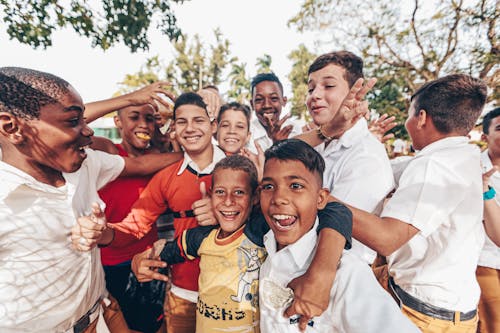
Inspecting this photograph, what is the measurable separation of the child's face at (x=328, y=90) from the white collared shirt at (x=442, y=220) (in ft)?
2.25

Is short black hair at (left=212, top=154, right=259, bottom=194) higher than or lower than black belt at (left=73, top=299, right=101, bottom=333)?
higher

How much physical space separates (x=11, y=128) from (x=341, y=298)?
1839mm

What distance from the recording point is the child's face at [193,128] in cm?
233

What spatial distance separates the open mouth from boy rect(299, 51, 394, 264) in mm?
383

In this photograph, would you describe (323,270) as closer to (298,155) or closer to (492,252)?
(298,155)

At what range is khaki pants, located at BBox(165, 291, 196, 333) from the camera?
6.74ft

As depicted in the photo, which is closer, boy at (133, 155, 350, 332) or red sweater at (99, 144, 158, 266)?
boy at (133, 155, 350, 332)

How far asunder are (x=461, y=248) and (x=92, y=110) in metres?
2.80

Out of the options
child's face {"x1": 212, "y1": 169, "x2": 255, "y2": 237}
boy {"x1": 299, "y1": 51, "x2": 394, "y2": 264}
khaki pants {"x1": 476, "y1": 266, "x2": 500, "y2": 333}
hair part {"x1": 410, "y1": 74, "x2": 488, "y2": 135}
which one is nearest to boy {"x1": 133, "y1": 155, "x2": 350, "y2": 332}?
child's face {"x1": 212, "y1": 169, "x2": 255, "y2": 237}

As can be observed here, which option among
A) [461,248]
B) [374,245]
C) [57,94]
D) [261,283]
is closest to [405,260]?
[461,248]

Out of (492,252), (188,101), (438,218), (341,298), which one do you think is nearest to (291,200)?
(341,298)

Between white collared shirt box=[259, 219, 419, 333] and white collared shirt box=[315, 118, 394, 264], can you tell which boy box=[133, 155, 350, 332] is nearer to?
white collared shirt box=[259, 219, 419, 333]

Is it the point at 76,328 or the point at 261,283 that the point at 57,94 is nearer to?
the point at 76,328

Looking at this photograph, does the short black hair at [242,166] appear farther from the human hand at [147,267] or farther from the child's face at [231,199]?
the human hand at [147,267]
